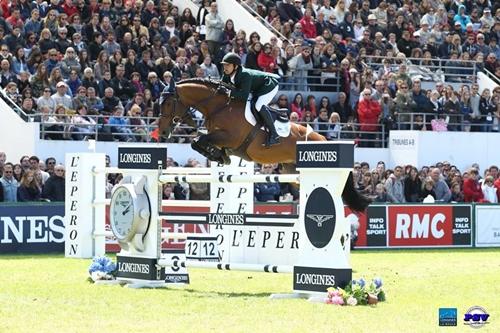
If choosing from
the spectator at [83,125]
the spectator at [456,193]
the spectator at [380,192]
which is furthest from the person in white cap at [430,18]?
the spectator at [83,125]

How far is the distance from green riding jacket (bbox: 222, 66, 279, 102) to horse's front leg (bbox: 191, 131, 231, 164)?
25.5 inches

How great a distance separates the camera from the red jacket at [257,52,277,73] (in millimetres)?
30297

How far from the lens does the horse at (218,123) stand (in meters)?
17.2

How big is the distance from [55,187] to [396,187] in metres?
8.36

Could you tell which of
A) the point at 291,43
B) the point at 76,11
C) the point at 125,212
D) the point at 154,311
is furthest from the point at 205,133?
the point at 291,43

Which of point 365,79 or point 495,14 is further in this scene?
point 495,14

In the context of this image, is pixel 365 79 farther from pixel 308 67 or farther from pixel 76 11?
pixel 76 11

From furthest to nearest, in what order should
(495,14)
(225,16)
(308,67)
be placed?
1. (495,14)
2. (225,16)
3. (308,67)

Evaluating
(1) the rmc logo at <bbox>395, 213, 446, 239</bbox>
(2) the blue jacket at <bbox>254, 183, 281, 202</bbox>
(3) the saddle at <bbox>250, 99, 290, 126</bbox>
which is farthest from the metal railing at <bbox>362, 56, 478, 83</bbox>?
(3) the saddle at <bbox>250, 99, 290, 126</bbox>

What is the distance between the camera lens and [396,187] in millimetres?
28219

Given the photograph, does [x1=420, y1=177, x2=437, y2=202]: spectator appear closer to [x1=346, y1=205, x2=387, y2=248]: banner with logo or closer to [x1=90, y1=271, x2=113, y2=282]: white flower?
[x1=346, y1=205, x2=387, y2=248]: banner with logo

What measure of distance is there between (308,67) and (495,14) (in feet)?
36.6

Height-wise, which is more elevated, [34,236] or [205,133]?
[205,133]

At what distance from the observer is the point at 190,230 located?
23953mm
